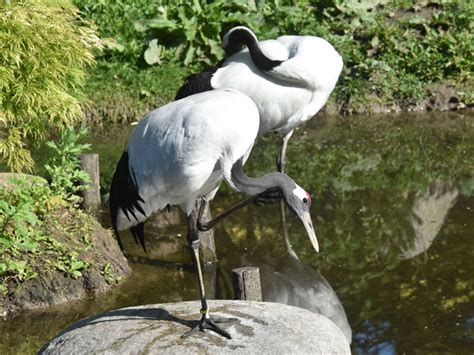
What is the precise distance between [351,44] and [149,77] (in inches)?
102

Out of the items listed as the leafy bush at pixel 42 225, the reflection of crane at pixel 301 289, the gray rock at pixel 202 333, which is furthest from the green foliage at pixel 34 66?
the gray rock at pixel 202 333

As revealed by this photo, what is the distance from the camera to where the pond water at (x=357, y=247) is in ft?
22.7

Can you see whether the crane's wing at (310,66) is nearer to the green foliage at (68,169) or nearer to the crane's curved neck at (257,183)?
the green foliage at (68,169)

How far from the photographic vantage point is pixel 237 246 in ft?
27.7

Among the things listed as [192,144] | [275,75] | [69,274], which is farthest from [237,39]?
[192,144]

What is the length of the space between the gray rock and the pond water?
0.85 m

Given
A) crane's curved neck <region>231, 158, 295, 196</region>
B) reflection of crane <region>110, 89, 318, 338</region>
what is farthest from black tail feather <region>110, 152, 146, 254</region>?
crane's curved neck <region>231, 158, 295, 196</region>

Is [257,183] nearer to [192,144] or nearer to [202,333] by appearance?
[192,144]

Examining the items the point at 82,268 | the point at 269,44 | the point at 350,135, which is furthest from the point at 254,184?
the point at 350,135

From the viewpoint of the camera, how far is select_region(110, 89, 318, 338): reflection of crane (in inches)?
226

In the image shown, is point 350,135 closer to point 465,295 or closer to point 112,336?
point 465,295

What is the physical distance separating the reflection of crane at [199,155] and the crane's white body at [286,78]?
242 cm

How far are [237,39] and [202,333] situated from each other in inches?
142

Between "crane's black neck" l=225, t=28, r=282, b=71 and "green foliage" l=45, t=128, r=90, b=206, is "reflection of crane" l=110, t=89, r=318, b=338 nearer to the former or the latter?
"green foliage" l=45, t=128, r=90, b=206
